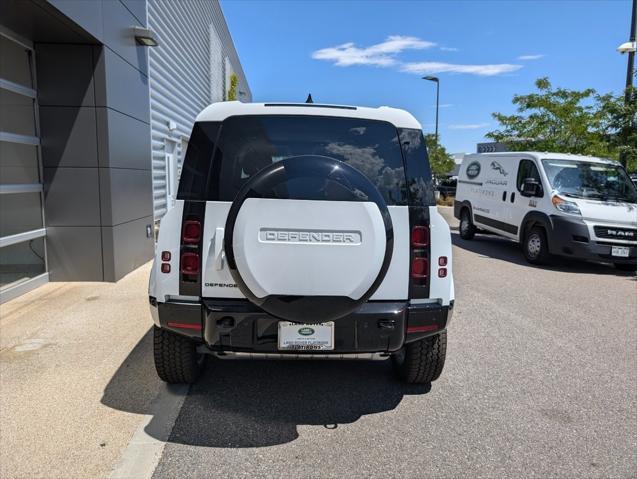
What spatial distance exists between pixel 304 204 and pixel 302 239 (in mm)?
195

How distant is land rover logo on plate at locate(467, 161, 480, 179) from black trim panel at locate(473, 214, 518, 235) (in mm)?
1070

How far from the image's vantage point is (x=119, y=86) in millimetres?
6914

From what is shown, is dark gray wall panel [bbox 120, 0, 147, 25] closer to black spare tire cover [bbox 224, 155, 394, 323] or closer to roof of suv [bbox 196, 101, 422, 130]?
roof of suv [bbox 196, 101, 422, 130]

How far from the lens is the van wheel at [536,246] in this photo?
9068 mm

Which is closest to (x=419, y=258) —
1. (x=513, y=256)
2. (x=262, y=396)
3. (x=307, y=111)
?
(x=307, y=111)

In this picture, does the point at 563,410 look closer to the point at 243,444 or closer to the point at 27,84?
the point at 243,444

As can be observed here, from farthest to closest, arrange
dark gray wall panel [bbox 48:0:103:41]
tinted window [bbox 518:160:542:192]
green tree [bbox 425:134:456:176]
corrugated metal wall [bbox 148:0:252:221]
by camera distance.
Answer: green tree [bbox 425:134:456:176]
corrugated metal wall [bbox 148:0:252:221]
tinted window [bbox 518:160:542:192]
dark gray wall panel [bbox 48:0:103:41]

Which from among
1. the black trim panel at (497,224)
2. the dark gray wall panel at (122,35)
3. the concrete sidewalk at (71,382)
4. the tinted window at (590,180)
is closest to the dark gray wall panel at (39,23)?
the dark gray wall panel at (122,35)

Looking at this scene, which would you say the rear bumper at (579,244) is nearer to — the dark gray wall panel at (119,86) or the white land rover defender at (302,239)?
the white land rover defender at (302,239)

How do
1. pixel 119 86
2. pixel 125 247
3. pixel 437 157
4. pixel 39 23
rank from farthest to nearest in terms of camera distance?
pixel 437 157
pixel 125 247
pixel 119 86
pixel 39 23

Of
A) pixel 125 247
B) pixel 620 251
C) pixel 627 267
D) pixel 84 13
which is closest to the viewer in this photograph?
pixel 84 13

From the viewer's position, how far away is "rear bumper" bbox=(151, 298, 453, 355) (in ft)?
9.39

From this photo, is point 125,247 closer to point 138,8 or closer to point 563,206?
point 138,8

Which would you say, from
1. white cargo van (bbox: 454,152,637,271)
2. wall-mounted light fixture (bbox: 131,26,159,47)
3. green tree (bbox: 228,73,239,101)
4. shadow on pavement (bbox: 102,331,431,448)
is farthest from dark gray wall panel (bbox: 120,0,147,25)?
green tree (bbox: 228,73,239,101)
